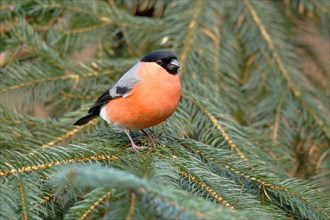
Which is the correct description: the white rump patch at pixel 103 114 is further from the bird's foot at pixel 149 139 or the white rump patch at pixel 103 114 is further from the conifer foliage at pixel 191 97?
the bird's foot at pixel 149 139

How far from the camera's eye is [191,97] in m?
3.12

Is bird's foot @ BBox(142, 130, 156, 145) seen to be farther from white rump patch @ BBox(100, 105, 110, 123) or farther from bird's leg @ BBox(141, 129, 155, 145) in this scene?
white rump patch @ BBox(100, 105, 110, 123)

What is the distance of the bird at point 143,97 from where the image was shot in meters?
2.76

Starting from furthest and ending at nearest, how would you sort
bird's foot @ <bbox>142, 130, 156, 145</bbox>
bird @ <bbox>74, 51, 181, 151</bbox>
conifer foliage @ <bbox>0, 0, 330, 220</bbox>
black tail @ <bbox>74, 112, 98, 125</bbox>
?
black tail @ <bbox>74, 112, 98, 125</bbox>
bird @ <bbox>74, 51, 181, 151</bbox>
bird's foot @ <bbox>142, 130, 156, 145</bbox>
conifer foliage @ <bbox>0, 0, 330, 220</bbox>

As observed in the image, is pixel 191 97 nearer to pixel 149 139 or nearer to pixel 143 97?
pixel 143 97

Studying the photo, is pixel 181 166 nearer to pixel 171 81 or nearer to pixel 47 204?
pixel 47 204

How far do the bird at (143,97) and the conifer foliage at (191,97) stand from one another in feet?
0.31

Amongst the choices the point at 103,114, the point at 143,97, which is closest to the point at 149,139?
the point at 143,97

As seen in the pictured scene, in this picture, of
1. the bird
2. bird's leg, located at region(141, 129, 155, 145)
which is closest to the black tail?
the bird

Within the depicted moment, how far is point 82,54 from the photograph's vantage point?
387cm

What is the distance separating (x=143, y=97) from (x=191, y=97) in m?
0.38

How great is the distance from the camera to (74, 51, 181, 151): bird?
9.06ft

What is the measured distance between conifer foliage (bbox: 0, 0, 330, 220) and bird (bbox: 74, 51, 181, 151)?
94 mm

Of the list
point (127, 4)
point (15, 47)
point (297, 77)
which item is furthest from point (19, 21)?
point (297, 77)
